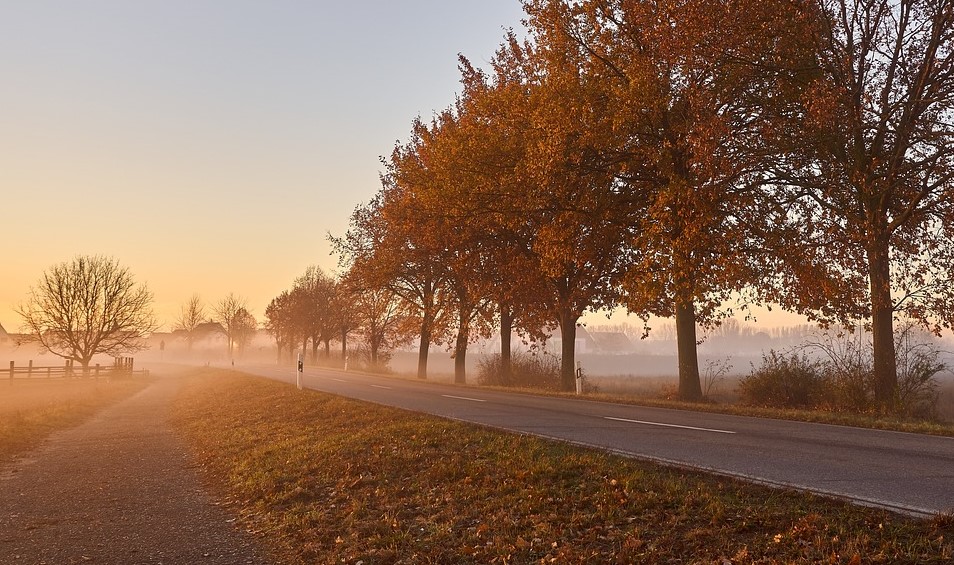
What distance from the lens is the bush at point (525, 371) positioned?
26.2 m

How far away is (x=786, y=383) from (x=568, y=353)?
332 inches

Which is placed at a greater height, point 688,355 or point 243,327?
point 243,327

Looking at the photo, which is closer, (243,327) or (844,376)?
(844,376)

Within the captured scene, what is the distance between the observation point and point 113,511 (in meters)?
8.09

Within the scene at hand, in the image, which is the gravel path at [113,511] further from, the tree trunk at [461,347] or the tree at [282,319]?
the tree at [282,319]

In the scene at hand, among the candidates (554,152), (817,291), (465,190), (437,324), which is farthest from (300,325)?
(817,291)

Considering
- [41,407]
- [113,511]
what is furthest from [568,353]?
→ [41,407]

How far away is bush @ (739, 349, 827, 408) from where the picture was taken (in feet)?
50.8

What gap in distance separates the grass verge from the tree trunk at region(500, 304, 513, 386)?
Answer: 16327 mm

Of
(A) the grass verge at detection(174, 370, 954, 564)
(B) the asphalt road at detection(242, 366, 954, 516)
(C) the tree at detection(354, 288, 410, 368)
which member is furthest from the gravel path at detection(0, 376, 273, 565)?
(C) the tree at detection(354, 288, 410, 368)

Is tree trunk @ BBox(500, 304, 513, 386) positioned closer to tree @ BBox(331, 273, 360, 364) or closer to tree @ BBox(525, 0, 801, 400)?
tree @ BBox(525, 0, 801, 400)

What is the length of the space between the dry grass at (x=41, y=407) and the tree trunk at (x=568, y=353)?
16092 millimetres

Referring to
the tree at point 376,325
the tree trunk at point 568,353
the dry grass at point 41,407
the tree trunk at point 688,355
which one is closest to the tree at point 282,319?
the tree at point 376,325

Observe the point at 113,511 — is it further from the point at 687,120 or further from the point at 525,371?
the point at 525,371
